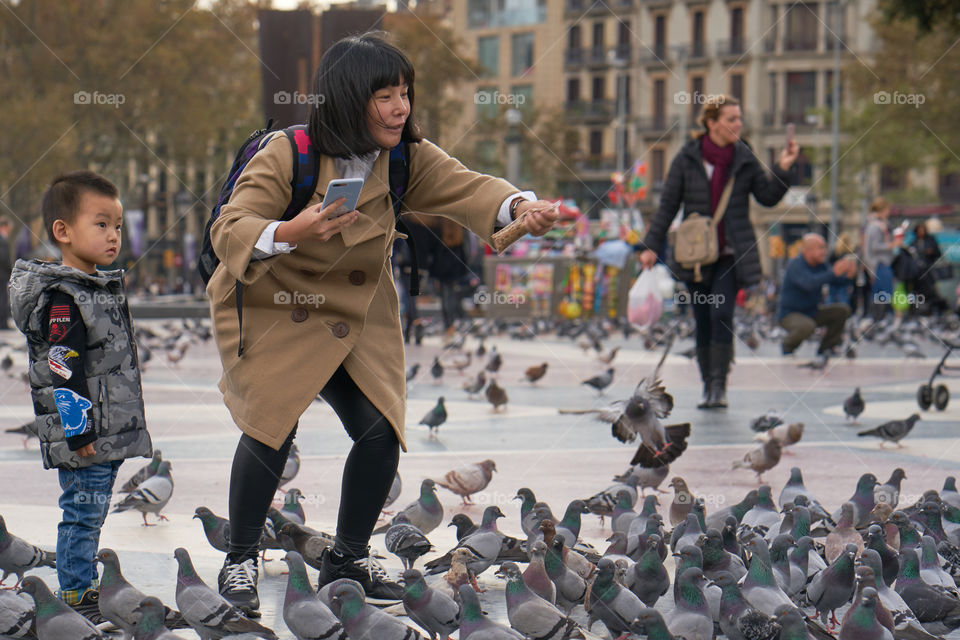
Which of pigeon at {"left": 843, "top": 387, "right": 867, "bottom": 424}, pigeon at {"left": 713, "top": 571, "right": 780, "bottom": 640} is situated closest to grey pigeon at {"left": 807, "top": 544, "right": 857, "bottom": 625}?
pigeon at {"left": 713, "top": 571, "right": 780, "bottom": 640}

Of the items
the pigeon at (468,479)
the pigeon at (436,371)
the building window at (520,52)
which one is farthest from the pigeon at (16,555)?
the building window at (520,52)

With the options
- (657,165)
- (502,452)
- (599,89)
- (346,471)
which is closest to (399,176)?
(346,471)

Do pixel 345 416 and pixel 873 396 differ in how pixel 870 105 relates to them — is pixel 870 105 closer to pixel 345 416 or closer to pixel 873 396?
pixel 873 396

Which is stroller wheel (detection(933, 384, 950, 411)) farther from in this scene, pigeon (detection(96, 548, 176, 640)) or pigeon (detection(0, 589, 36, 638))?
pigeon (detection(0, 589, 36, 638))

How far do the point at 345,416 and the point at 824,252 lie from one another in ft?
34.1

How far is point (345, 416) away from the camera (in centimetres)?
399

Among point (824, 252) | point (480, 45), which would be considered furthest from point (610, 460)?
point (480, 45)

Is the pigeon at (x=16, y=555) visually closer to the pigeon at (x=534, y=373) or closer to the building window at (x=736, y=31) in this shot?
the pigeon at (x=534, y=373)

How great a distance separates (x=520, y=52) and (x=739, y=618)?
6861 centimetres

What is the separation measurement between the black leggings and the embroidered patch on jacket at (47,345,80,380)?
0.54m

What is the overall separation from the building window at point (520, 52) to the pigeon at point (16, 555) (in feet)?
221

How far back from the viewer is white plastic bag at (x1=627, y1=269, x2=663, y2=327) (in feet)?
30.3

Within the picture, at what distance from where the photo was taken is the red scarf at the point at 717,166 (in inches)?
358

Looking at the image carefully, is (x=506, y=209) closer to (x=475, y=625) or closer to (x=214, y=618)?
(x=475, y=625)
